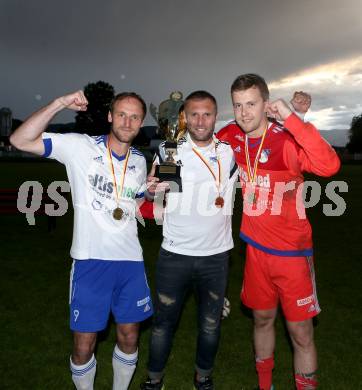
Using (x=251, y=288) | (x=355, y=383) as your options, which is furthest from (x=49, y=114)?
(x=355, y=383)

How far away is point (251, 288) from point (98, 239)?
4.73 ft

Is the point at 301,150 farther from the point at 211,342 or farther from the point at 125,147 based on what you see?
the point at 211,342

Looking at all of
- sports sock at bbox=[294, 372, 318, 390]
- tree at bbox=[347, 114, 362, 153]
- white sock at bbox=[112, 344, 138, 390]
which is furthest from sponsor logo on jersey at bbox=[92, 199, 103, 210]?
tree at bbox=[347, 114, 362, 153]

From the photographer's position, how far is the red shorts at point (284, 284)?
3.52 meters

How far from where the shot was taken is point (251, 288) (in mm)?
3762

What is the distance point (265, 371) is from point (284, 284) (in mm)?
943

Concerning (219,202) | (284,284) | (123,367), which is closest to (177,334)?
(123,367)

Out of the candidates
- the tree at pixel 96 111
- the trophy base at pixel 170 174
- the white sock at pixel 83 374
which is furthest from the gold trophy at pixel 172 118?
the tree at pixel 96 111

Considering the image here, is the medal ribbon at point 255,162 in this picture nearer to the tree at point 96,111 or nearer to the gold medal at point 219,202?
the gold medal at point 219,202

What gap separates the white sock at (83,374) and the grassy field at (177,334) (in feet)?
2.01

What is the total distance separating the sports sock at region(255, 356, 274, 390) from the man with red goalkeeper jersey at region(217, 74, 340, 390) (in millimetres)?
324

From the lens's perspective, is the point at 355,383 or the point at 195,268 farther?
the point at 355,383

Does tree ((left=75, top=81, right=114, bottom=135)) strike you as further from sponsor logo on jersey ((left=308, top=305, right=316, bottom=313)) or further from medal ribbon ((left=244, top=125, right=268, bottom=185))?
sponsor logo on jersey ((left=308, top=305, right=316, bottom=313))

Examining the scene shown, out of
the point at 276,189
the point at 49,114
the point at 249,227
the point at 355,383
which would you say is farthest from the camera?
the point at 355,383
